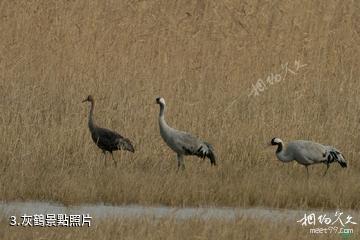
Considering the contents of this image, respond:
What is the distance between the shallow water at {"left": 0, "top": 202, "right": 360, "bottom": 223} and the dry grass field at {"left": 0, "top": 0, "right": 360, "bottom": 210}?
0.17 m

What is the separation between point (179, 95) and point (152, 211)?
356 cm

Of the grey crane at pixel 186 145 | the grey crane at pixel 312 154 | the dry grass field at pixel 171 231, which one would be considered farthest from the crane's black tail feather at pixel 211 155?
the dry grass field at pixel 171 231

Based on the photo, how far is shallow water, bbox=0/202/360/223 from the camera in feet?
24.2

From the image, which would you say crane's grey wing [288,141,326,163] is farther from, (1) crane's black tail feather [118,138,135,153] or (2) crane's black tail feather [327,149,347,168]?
(1) crane's black tail feather [118,138,135,153]

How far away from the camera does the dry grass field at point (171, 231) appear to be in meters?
6.45

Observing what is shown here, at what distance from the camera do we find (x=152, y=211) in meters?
7.80

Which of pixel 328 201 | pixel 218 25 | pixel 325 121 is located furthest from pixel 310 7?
pixel 328 201

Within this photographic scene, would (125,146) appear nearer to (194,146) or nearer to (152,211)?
(194,146)

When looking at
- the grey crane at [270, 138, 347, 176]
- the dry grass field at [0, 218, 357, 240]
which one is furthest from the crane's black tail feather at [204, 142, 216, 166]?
the dry grass field at [0, 218, 357, 240]

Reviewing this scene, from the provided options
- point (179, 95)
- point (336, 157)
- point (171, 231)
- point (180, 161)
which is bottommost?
point (171, 231)

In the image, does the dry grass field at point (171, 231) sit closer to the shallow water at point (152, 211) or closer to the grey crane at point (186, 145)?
the shallow water at point (152, 211)

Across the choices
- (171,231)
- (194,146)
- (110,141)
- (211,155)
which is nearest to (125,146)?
(110,141)

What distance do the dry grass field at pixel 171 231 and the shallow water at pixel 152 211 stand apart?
257 mm

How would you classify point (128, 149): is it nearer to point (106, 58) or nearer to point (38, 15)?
point (106, 58)
